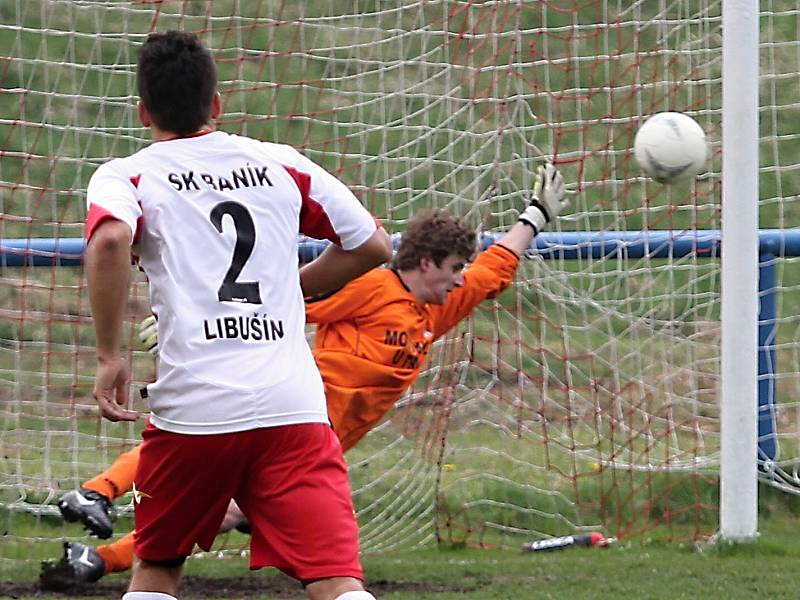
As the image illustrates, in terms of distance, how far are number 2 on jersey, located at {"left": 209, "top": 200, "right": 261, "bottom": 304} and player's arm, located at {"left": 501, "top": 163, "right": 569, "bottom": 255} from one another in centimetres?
253

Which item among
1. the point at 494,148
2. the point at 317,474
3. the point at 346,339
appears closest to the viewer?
the point at 317,474

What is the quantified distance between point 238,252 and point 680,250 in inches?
152

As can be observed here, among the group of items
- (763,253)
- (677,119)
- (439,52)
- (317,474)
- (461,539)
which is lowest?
(461,539)

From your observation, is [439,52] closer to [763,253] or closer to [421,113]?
[421,113]

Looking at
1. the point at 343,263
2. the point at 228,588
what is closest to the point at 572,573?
the point at 228,588

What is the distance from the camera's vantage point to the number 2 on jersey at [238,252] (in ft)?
10.8

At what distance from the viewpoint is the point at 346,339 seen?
542 centimetres

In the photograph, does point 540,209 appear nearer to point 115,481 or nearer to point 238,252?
point 115,481

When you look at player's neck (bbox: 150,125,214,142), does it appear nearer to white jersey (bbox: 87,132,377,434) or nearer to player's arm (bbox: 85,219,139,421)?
white jersey (bbox: 87,132,377,434)

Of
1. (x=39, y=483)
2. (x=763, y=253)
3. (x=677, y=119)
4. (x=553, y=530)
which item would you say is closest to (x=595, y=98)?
(x=763, y=253)

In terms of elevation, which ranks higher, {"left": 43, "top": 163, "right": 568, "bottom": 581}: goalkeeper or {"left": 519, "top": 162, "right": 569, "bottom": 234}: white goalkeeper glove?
{"left": 519, "top": 162, "right": 569, "bottom": 234}: white goalkeeper glove

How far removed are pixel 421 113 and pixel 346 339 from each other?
5.82 ft

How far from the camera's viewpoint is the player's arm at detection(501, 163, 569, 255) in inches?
225

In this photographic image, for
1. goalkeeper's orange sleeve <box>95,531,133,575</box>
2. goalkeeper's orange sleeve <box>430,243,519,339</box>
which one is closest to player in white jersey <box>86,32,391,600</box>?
goalkeeper's orange sleeve <box>95,531,133,575</box>
